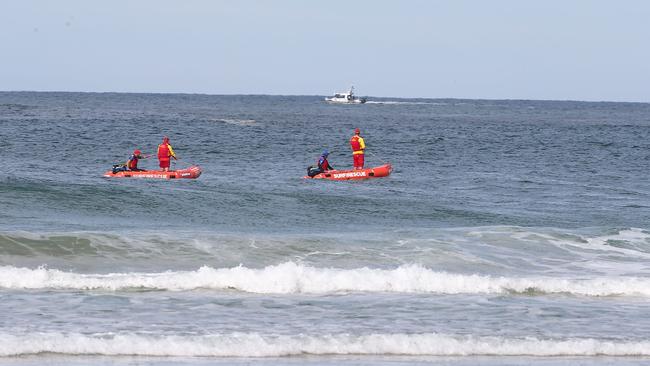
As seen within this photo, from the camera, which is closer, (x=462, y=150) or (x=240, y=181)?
(x=240, y=181)

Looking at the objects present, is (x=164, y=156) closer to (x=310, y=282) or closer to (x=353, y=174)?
(x=353, y=174)

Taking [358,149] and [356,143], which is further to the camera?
[358,149]

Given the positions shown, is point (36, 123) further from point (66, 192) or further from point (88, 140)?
point (66, 192)

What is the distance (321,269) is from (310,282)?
41.3 inches

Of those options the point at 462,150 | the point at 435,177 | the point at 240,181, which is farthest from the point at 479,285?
the point at 462,150

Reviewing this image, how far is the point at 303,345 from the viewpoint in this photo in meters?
11.6

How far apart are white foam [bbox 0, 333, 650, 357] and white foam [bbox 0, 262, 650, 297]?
10.1ft

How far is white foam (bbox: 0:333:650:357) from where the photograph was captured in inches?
441

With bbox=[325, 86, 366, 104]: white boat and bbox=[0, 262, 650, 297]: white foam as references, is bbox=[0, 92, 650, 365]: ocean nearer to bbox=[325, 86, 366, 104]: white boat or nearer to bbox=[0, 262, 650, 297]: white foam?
bbox=[0, 262, 650, 297]: white foam

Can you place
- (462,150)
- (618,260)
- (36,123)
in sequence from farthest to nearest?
(36,123) < (462,150) < (618,260)

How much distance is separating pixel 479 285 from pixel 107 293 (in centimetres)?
556

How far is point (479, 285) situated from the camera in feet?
50.3

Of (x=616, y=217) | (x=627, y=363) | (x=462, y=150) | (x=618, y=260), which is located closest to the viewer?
(x=627, y=363)

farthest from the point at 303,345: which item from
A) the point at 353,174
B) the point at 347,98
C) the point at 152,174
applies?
the point at 347,98
